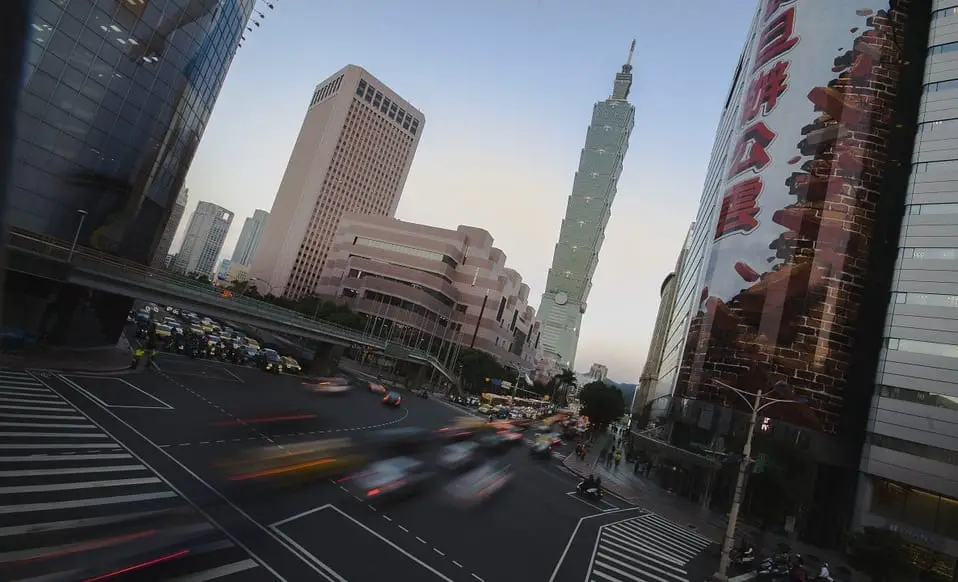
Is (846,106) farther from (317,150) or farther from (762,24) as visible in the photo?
(317,150)

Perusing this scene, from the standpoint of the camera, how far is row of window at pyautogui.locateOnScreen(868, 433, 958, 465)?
37506mm

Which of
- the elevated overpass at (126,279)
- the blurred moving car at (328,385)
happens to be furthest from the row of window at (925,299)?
the elevated overpass at (126,279)

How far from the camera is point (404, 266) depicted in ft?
375

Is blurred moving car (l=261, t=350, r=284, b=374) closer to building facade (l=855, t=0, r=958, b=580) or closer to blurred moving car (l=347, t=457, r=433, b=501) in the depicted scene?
blurred moving car (l=347, t=457, r=433, b=501)

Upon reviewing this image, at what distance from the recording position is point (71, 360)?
3306 centimetres

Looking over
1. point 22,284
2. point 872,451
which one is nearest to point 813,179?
point 872,451

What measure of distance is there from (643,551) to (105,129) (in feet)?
155

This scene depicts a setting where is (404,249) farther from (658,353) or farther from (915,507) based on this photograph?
(915,507)

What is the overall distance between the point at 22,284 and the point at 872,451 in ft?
204

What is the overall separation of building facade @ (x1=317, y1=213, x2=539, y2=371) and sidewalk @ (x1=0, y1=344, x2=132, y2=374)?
6548 cm

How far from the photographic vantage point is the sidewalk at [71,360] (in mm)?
29625

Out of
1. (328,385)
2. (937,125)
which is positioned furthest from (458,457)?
(937,125)

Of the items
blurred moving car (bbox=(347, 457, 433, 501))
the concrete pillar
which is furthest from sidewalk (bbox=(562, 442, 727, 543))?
the concrete pillar

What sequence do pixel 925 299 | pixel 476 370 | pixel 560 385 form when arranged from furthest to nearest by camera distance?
1. pixel 560 385
2. pixel 476 370
3. pixel 925 299
